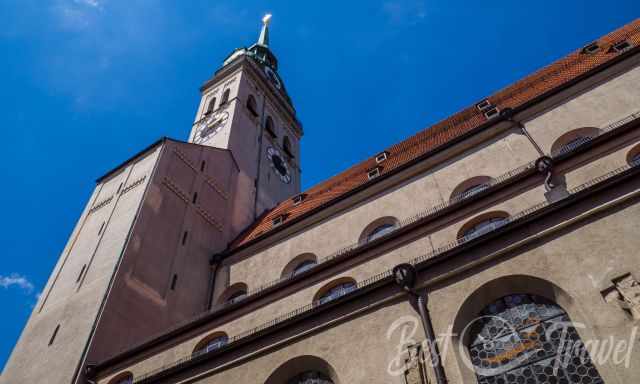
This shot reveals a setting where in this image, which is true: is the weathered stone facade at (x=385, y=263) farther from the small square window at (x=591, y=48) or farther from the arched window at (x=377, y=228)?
the small square window at (x=591, y=48)

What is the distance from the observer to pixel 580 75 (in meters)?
13.8

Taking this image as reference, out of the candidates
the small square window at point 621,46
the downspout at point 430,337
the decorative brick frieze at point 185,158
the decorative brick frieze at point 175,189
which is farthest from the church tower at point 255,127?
the small square window at point 621,46

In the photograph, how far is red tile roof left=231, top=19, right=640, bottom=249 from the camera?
1530 cm

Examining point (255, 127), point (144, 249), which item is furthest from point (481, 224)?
point (255, 127)

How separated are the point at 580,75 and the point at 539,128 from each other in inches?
71.5

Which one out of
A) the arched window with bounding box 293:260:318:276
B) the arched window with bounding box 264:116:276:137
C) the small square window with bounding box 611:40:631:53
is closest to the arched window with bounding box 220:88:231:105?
the arched window with bounding box 264:116:276:137

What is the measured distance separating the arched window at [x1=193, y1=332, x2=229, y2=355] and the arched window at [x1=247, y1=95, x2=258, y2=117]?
17324 millimetres

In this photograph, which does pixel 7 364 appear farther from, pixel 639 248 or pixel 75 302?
pixel 639 248

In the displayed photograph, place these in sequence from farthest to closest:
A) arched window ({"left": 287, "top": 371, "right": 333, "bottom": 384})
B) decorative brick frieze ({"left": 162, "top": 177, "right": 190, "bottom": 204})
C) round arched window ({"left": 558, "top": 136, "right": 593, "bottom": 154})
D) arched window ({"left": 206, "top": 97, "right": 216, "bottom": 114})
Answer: arched window ({"left": 206, "top": 97, "right": 216, "bottom": 114}) → decorative brick frieze ({"left": 162, "top": 177, "right": 190, "bottom": 204}) → round arched window ({"left": 558, "top": 136, "right": 593, "bottom": 154}) → arched window ({"left": 287, "top": 371, "right": 333, "bottom": 384})

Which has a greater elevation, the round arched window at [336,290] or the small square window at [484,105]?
the small square window at [484,105]

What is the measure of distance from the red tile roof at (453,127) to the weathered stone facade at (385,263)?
214mm

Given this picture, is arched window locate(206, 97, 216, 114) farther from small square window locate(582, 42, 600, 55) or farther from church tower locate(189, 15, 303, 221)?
small square window locate(582, 42, 600, 55)

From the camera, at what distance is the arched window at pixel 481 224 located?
38.0ft

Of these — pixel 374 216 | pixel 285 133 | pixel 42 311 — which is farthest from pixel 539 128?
pixel 285 133
